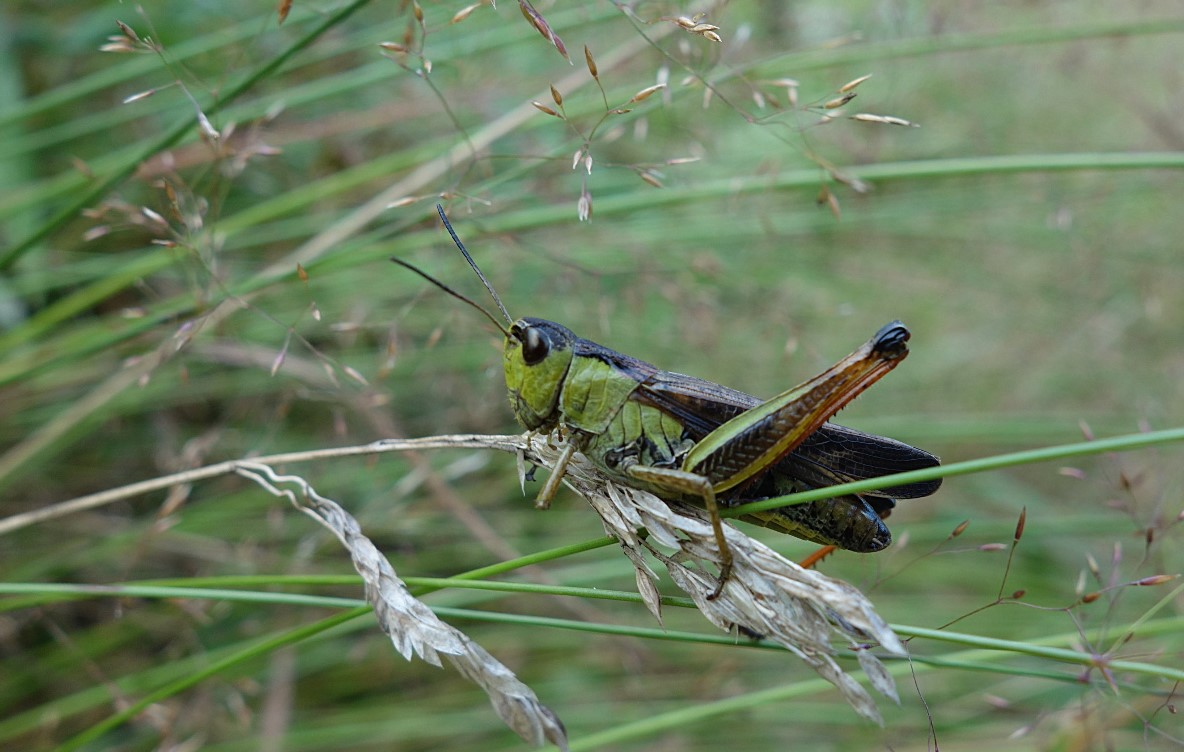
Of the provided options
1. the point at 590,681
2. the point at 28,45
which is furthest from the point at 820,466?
the point at 28,45

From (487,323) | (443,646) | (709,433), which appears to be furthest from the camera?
(487,323)

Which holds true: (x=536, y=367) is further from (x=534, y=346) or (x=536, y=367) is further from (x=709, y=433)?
(x=709, y=433)

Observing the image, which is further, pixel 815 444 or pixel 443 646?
pixel 815 444

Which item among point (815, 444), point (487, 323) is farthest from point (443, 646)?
point (487, 323)

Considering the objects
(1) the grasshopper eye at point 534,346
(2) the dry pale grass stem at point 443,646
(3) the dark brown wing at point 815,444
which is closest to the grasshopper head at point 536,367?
(1) the grasshopper eye at point 534,346

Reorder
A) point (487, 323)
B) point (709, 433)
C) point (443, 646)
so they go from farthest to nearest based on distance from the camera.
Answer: point (487, 323) < point (709, 433) < point (443, 646)

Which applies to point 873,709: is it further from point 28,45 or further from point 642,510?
point 28,45

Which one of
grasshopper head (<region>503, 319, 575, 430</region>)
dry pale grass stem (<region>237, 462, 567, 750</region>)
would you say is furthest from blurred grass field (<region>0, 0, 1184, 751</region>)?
dry pale grass stem (<region>237, 462, 567, 750</region>)
